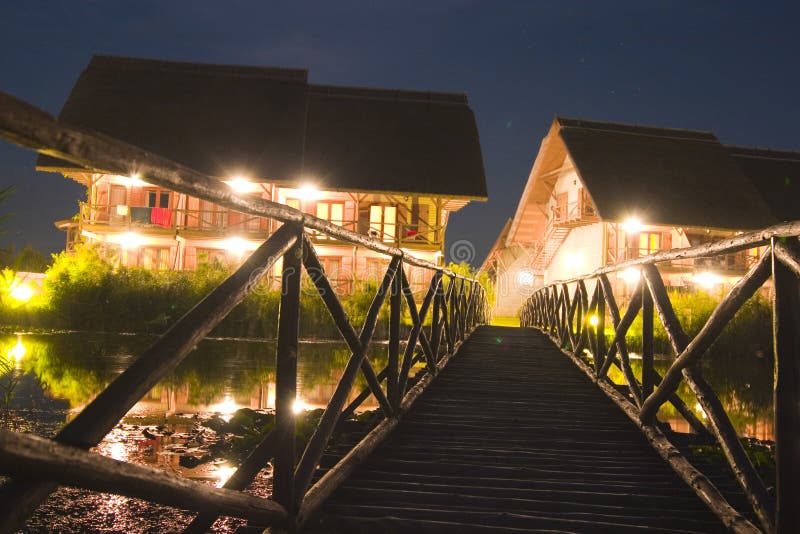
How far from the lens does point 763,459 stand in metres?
6.27

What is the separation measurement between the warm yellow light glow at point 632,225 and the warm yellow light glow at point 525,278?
311 inches

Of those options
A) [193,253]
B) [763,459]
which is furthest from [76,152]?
[193,253]

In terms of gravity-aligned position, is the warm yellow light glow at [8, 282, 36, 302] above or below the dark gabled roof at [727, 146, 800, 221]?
below

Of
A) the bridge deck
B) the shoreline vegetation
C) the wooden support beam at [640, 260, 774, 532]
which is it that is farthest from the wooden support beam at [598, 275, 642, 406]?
the shoreline vegetation

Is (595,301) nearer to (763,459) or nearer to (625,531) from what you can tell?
(763,459)

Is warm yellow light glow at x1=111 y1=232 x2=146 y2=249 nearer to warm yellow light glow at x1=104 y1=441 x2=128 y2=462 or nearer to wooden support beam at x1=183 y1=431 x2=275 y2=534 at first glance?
warm yellow light glow at x1=104 y1=441 x2=128 y2=462

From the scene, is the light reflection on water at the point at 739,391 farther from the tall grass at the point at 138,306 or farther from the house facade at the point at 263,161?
the house facade at the point at 263,161

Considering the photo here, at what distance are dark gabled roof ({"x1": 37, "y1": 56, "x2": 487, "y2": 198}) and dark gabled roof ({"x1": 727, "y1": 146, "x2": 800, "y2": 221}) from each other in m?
12.6

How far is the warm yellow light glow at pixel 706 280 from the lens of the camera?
25.1 meters

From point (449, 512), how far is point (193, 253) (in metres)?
23.8

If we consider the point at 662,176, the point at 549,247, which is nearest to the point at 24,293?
the point at 549,247

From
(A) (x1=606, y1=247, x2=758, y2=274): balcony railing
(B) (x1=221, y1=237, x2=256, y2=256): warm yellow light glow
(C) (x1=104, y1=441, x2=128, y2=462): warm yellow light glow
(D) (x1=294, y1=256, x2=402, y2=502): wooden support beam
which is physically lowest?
(C) (x1=104, y1=441, x2=128, y2=462): warm yellow light glow

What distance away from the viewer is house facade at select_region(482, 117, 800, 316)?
80.3 ft

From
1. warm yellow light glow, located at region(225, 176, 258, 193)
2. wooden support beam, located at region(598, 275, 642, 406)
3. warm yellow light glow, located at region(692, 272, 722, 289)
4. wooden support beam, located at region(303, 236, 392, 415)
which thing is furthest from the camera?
warm yellow light glow, located at region(692, 272, 722, 289)
